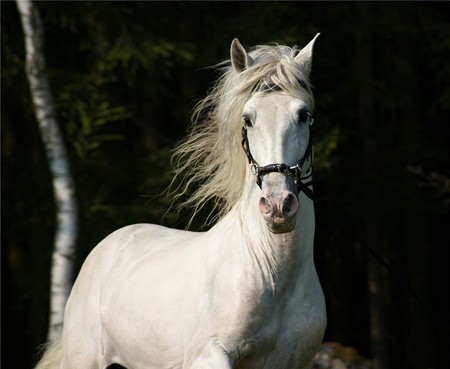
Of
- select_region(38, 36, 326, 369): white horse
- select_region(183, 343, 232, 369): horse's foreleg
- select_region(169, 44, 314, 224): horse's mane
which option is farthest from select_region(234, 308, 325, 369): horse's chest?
select_region(169, 44, 314, 224): horse's mane

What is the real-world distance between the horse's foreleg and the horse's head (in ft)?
2.20

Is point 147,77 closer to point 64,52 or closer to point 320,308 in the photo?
point 64,52

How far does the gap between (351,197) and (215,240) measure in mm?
10328

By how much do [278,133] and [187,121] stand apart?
1022 cm

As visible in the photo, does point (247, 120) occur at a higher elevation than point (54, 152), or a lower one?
higher

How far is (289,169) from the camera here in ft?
15.9

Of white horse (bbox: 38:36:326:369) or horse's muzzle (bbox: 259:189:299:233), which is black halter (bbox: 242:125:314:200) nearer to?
white horse (bbox: 38:36:326:369)

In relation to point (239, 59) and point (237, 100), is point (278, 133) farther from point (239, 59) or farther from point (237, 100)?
point (239, 59)

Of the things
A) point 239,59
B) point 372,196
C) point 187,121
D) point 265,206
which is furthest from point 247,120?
point 372,196

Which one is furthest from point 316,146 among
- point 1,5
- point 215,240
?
point 215,240

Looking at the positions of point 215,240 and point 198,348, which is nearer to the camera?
point 198,348

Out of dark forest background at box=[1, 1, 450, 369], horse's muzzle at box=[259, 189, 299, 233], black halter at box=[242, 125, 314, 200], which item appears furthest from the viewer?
dark forest background at box=[1, 1, 450, 369]

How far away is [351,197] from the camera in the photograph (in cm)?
1565

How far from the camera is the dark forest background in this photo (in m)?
13.5
